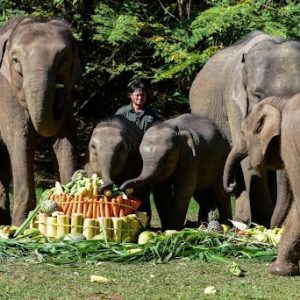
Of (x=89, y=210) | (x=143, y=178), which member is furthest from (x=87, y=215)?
(x=143, y=178)

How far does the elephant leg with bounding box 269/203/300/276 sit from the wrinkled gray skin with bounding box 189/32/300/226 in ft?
7.14

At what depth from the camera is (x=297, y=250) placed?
8094 mm

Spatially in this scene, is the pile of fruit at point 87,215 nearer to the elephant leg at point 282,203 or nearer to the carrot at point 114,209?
the carrot at point 114,209

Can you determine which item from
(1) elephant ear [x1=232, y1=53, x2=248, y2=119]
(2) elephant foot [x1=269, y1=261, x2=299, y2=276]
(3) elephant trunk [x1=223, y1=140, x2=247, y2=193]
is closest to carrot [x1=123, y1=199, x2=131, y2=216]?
(3) elephant trunk [x1=223, y1=140, x2=247, y2=193]

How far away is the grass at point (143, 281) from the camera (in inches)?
286

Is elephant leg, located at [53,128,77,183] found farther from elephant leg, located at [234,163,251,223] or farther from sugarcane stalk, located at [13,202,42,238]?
elephant leg, located at [234,163,251,223]

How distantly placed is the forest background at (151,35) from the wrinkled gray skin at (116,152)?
5.03m

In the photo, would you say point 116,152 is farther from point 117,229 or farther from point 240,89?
point 240,89

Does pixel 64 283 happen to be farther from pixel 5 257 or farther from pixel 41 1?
pixel 41 1

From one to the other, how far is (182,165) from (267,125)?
10.6 feet

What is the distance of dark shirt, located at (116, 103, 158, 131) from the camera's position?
12055 millimetres

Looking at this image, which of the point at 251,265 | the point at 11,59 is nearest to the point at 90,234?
the point at 251,265

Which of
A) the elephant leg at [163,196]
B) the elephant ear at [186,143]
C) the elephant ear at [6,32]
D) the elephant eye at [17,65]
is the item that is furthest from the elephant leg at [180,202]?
the elephant ear at [6,32]

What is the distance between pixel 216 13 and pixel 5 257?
8.59 m
